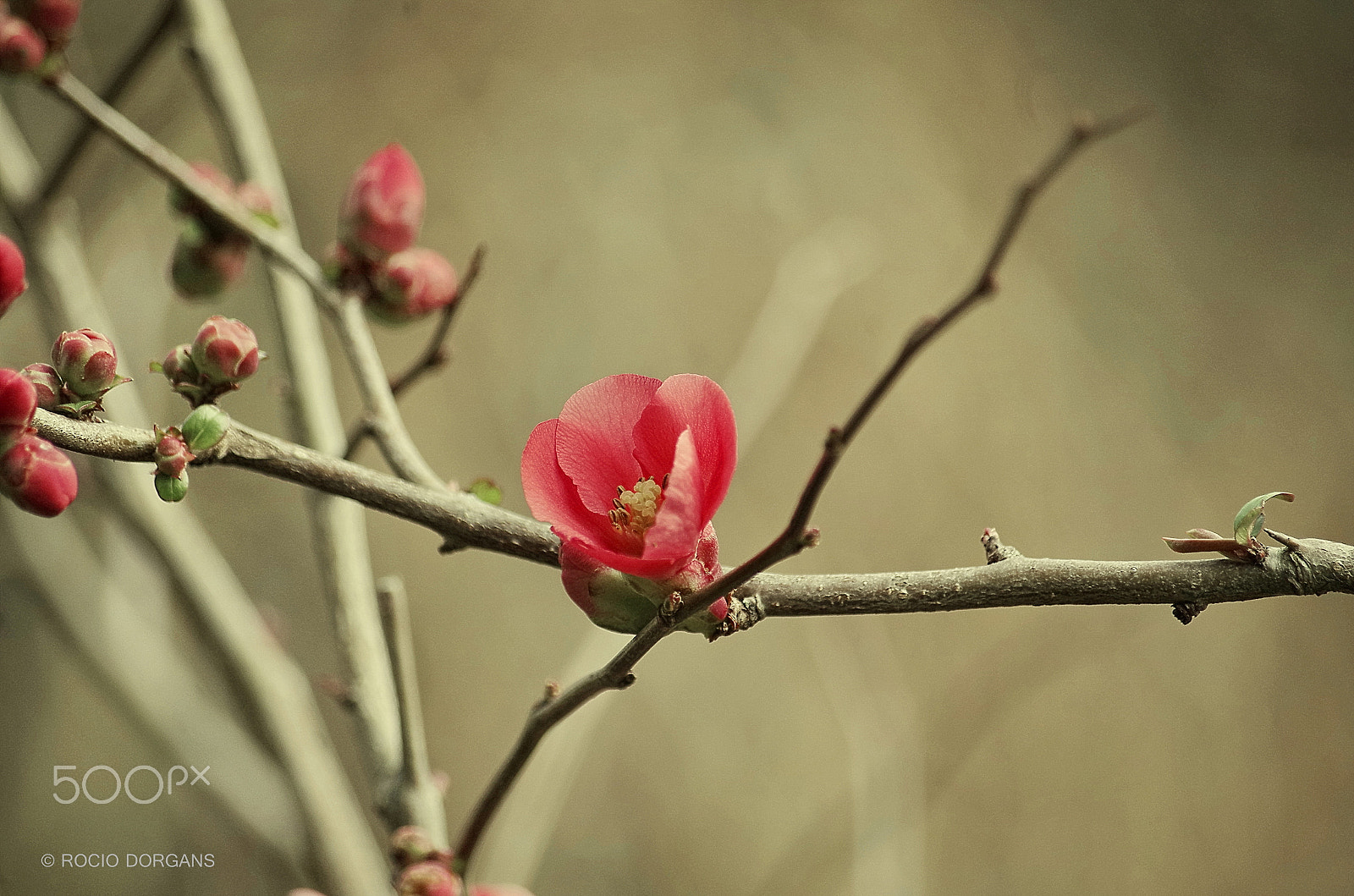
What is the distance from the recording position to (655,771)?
1.02 meters

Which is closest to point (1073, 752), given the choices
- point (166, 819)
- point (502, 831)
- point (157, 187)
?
point (502, 831)

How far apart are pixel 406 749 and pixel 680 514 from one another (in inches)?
9.5

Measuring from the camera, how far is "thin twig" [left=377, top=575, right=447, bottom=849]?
367mm

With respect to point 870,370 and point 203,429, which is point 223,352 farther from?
point 870,370

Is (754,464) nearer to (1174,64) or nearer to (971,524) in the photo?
(971,524)

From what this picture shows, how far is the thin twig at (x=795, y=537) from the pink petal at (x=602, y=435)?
5cm

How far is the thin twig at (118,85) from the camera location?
0.49 meters

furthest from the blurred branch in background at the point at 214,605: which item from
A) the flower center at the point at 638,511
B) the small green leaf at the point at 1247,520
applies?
the small green leaf at the point at 1247,520

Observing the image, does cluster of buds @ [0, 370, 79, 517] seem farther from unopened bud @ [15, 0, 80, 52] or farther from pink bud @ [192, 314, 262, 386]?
unopened bud @ [15, 0, 80, 52]

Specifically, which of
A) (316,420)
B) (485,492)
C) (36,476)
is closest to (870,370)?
(316,420)

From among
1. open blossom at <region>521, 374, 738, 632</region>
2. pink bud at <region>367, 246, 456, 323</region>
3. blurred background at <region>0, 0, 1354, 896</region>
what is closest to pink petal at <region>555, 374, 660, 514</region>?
open blossom at <region>521, 374, 738, 632</region>

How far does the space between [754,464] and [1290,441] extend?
2.52ft

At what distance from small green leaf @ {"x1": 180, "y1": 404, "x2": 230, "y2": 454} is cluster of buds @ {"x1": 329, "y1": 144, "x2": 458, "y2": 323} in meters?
0.20

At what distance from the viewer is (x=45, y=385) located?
250mm
